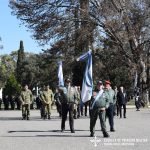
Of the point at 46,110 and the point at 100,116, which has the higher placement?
the point at 46,110

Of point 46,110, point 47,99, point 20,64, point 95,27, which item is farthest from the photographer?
point 20,64

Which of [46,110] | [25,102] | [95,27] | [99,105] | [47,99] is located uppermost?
[95,27]

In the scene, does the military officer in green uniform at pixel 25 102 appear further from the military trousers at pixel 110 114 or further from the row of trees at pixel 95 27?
the row of trees at pixel 95 27

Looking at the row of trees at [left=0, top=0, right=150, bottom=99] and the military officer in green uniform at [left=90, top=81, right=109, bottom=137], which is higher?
the row of trees at [left=0, top=0, right=150, bottom=99]

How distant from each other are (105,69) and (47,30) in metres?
9.01

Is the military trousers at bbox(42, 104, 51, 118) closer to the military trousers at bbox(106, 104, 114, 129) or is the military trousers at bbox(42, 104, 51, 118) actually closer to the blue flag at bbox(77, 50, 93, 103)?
the blue flag at bbox(77, 50, 93, 103)

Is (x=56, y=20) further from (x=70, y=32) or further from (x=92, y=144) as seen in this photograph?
(x=92, y=144)

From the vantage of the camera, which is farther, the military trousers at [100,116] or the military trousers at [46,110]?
the military trousers at [46,110]

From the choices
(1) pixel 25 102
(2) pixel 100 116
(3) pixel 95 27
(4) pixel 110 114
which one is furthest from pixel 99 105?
(3) pixel 95 27

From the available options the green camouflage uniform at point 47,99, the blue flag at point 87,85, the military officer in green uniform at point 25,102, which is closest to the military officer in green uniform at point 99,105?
the blue flag at point 87,85

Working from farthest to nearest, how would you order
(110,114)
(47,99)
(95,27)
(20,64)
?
(20,64), (95,27), (47,99), (110,114)

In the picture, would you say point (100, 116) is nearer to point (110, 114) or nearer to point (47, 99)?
point (110, 114)

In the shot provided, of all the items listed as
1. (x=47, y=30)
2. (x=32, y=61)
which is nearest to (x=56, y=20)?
(x=47, y=30)

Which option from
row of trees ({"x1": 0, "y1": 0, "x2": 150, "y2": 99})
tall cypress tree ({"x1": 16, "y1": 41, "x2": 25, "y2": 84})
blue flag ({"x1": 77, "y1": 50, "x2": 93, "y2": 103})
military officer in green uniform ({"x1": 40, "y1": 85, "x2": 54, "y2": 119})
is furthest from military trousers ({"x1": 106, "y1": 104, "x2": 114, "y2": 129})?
tall cypress tree ({"x1": 16, "y1": 41, "x2": 25, "y2": 84})
